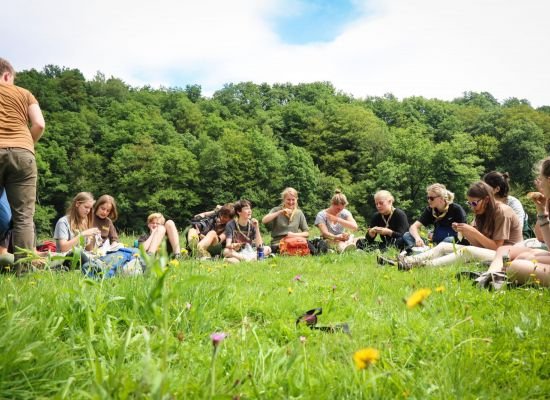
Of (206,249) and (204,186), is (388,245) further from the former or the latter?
(204,186)

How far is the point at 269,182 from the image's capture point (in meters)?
47.8

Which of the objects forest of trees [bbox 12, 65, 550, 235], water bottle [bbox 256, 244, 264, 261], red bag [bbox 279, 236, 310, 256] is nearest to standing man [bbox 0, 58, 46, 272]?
water bottle [bbox 256, 244, 264, 261]

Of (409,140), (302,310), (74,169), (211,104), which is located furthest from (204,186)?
(302,310)

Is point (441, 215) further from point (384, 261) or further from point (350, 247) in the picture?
point (384, 261)

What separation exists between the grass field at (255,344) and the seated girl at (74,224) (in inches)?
112

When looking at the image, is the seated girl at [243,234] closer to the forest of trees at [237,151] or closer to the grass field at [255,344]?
the grass field at [255,344]

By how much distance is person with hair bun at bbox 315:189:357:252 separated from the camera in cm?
805

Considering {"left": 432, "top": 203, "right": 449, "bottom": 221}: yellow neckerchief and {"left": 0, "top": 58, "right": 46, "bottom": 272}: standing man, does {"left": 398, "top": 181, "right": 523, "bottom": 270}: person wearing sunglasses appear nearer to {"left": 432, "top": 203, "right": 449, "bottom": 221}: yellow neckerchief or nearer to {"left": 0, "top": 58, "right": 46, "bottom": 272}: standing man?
{"left": 432, "top": 203, "right": 449, "bottom": 221}: yellow neckerchief

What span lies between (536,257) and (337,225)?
5.05m

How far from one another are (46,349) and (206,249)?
6.02 metres

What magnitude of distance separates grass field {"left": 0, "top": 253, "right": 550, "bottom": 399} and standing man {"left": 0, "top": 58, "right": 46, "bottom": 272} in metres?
1.96

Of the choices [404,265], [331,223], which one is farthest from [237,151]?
[404,265]

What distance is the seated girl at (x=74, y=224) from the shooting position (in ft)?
17.2

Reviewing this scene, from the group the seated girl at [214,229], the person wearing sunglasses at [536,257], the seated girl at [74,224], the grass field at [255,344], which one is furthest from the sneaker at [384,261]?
the seated girl at [74,224]
